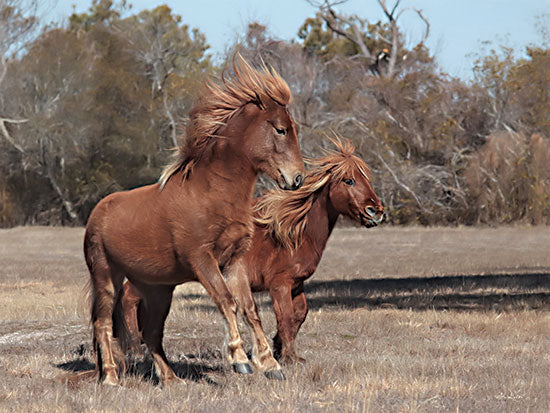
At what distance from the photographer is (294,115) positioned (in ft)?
131

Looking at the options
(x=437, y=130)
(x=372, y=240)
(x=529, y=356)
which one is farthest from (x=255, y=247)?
(x=437, y=130)

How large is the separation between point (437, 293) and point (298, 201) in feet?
20.4

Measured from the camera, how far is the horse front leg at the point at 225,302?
563cm

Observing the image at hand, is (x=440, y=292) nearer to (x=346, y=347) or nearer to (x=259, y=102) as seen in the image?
(x=346, y=347)

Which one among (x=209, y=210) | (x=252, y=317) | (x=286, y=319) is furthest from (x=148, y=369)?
(x=209, y=210)

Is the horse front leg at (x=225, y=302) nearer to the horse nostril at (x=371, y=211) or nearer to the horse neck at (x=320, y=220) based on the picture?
the horse neck at (x=320, y=220)

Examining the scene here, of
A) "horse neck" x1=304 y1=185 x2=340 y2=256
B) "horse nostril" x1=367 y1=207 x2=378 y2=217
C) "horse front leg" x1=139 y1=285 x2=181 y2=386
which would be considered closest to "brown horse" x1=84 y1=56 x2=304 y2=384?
"horse front leg" x1=139 y1=285 x2=181 y2=386

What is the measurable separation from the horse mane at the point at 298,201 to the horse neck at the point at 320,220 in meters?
0.05

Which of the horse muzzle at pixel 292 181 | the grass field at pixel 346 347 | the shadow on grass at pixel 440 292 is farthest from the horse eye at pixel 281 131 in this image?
the shadow on grass at pixel 440 292

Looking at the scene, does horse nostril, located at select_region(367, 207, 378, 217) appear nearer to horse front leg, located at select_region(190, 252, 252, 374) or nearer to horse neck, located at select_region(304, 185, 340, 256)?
horse neck, located at select_region(304, 185, 340, 256)

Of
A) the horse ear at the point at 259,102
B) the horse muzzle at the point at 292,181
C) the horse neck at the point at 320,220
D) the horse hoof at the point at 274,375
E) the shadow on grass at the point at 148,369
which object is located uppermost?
the horse ear at the point at 259,102

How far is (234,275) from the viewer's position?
19.8 feet

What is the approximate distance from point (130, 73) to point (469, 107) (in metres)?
17.9

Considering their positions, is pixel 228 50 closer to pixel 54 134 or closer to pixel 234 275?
pixel 54 134
